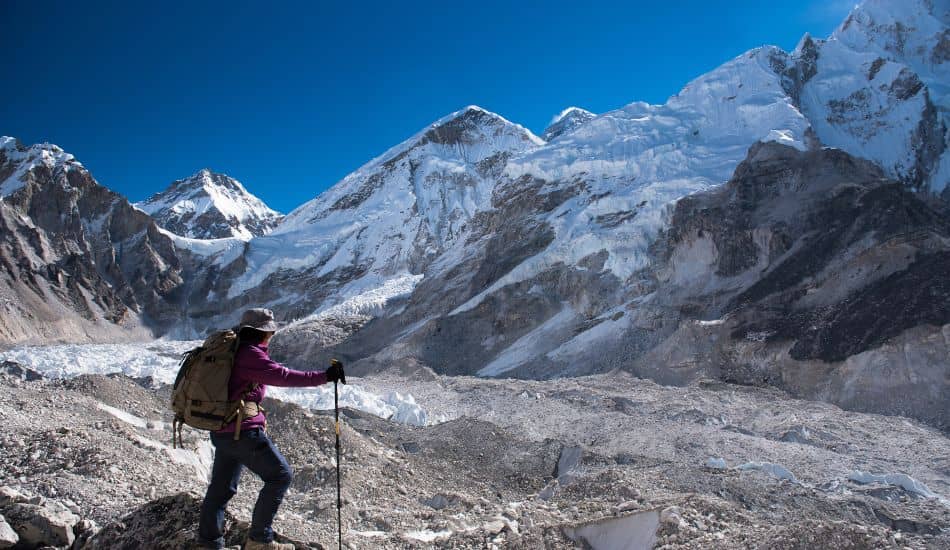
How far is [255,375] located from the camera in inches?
171

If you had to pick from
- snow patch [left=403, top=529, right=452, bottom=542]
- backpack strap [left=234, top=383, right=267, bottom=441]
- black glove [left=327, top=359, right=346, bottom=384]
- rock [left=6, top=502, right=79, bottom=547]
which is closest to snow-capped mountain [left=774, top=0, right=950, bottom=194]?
snow patch [left=403, top=529, right=452, bottom=542]

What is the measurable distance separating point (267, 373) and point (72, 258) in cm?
8690

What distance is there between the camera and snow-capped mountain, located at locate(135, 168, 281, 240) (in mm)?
136875

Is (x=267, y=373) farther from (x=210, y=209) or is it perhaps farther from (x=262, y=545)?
(x=210, y=209)

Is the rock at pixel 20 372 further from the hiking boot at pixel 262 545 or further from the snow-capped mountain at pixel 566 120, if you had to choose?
the snow-capped mountain at pixel 566 120

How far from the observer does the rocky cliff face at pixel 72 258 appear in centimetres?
6975

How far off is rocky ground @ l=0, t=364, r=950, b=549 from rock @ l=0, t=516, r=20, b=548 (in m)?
0.02

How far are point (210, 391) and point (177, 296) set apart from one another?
98.2 m

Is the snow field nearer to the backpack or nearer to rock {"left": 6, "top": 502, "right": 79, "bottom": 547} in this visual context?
rock {"left": 6, "top": 502, "right": 79, "bottom": 547}

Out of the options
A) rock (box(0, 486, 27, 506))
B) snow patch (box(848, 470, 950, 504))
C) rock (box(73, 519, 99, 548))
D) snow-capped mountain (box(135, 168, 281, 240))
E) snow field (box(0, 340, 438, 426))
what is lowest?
snow patch (box(848, 470, 950, 504))

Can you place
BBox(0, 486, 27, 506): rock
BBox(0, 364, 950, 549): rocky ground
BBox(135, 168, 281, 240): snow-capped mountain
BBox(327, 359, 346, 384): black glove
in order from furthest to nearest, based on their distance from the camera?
BBox(135, 168, 281, 240): snow-capped mountain
BBox(0, 364, 950, 549): rocky ground
BBox(0, 486, 27, 506): rock
BBox(327, 359, 346, 384): black glove

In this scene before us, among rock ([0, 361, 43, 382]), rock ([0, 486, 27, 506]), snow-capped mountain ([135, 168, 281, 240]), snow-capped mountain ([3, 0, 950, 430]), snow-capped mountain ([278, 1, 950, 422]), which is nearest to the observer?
rock ([0, 486, 27, 506])

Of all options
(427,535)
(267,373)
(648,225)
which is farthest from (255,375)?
(648,225)

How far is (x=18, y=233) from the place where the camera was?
7600cm
